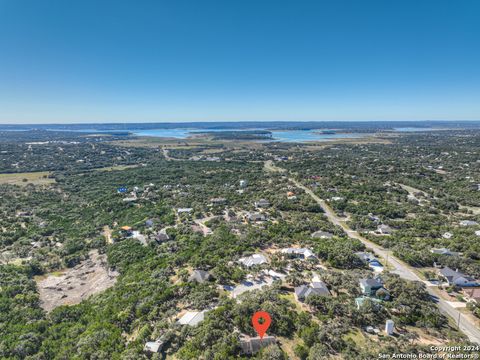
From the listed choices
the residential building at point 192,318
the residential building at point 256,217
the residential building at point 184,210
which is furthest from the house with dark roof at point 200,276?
the residential building at point 184,210

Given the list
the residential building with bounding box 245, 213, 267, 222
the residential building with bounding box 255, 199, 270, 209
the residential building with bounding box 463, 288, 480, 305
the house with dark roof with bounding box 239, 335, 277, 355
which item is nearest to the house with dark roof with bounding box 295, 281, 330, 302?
the house with dark roof with bounding box 239, 335, 277, 355

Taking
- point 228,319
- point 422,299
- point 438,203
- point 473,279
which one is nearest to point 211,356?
point 228,319

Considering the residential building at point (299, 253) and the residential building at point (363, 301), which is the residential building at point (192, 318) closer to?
the residential building at point (363, 301)

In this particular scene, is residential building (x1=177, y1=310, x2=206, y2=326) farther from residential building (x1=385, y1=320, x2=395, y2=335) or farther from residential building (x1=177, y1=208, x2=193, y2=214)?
residential building (x1=177, y1=208, x2=193, y2=214)

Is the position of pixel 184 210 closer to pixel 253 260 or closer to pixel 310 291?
pixel 253 260

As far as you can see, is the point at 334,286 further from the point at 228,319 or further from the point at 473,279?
the point at 473,279

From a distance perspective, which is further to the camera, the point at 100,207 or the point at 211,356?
the point at 100,207
